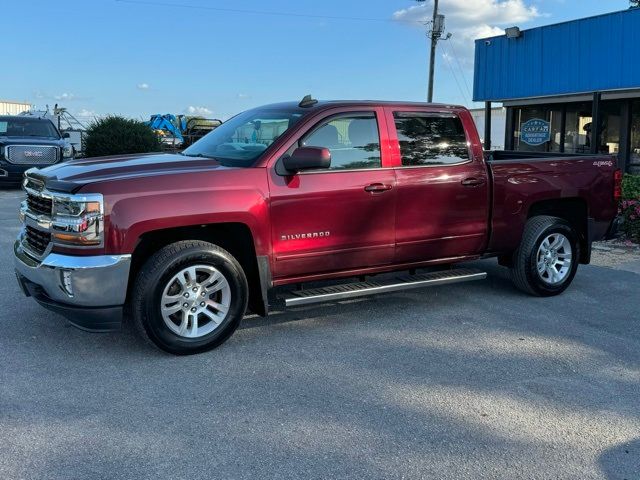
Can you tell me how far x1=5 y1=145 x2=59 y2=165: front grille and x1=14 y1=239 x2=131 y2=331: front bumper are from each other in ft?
41.4

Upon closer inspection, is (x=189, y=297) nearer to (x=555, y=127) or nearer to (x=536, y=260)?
(x=536, y=260)

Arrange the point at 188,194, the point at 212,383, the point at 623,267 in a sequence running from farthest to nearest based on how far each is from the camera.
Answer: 1. the point at 623,267
2. the point at 188,194
3. the point at 212,383

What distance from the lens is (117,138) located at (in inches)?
690

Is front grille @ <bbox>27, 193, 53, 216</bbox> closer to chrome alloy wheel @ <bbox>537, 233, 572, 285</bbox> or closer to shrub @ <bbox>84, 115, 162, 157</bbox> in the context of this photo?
chrome alloy wheel @ <bbox>537, 233, 572, 285</bbox>

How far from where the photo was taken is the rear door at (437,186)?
5.39 meters

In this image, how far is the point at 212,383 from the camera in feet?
13.3

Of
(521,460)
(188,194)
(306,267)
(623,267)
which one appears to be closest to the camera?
(521,460)

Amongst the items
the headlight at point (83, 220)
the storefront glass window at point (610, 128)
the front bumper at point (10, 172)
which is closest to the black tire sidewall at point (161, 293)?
the headlight at point (83, 220)

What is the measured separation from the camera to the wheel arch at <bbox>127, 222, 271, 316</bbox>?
455cm

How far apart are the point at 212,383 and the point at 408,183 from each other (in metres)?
2.43

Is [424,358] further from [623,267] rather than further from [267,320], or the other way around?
[623,267]

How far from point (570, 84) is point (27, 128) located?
14406 millimetres

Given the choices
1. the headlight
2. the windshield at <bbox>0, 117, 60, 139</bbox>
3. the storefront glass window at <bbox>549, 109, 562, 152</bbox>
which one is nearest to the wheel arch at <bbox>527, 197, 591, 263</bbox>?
the headlight

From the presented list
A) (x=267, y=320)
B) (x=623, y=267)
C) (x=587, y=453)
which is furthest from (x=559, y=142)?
(x=587, y=453)
